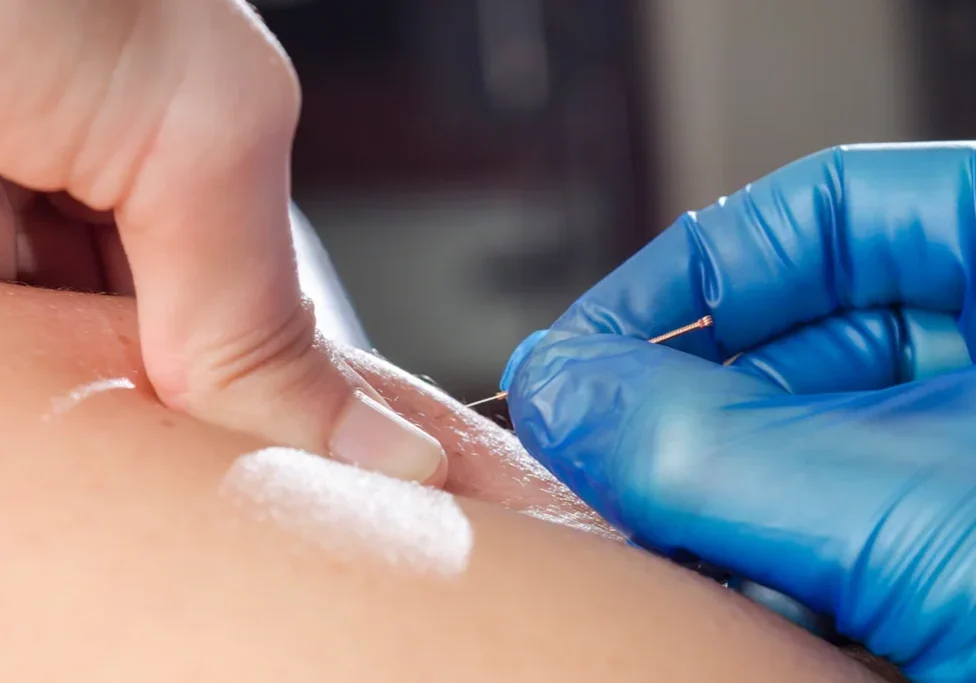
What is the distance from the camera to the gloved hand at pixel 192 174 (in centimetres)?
44

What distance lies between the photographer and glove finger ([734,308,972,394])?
0.81 m

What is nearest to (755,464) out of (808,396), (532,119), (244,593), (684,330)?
(808,396)

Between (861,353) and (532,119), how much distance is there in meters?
1.45

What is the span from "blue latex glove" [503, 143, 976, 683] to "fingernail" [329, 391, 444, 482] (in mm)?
174

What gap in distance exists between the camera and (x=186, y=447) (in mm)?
468

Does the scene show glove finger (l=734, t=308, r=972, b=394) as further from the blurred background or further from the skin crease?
the blurred background

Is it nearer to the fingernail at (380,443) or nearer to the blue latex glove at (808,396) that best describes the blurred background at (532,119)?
the blue latex glove at (808,396)

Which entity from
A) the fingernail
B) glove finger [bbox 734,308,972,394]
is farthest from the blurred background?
the fingernail

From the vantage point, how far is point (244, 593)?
1.32 ft

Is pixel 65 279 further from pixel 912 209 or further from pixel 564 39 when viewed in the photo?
pixel 564 39

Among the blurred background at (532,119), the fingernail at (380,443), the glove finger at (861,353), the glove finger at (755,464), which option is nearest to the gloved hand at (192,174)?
the fingernail at (380,443)

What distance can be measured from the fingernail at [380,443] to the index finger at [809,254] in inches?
11.2

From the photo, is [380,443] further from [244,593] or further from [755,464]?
[755,464]

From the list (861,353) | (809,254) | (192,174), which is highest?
(192,174)
